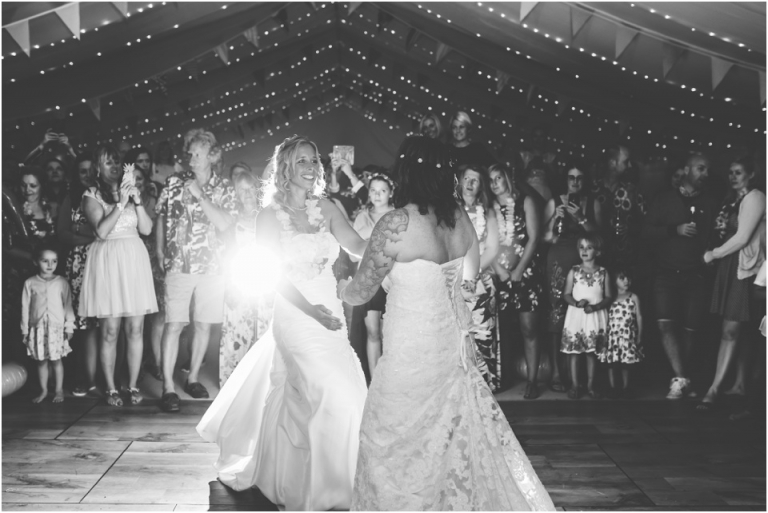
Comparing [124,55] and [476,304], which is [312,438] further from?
[124,55]

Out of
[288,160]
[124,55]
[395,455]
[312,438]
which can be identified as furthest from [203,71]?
[395,455]

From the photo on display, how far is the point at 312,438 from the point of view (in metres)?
2.95

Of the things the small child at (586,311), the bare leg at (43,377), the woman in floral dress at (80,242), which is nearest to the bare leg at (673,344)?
the small child at (586,311)

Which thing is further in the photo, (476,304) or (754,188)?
(476,304)

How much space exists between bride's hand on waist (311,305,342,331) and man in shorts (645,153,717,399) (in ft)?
9.28

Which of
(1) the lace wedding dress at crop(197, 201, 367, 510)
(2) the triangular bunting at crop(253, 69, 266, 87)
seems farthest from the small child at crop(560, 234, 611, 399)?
(2) the triangular bunting at crop(253, 69, 266, 87)

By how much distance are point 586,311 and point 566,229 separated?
0.55m

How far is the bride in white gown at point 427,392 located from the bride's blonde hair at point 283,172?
850 mm

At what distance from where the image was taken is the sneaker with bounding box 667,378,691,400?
495 centimetres

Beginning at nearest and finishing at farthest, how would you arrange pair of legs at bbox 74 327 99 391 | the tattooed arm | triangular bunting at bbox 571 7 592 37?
the tattooed arm, triangular bunting at bbox 571 7 592 37, pair of legs at bbox 74 327 99 391

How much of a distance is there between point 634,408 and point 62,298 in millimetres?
3469

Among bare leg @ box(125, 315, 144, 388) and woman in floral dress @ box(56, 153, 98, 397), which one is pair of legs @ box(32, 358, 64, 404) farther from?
bare leg @ box(125, 315, 144, 388)

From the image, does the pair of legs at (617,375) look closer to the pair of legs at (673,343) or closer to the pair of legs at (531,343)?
the pair of legs at (673,343)

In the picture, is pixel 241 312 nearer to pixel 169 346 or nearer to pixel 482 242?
pixel 169 346
